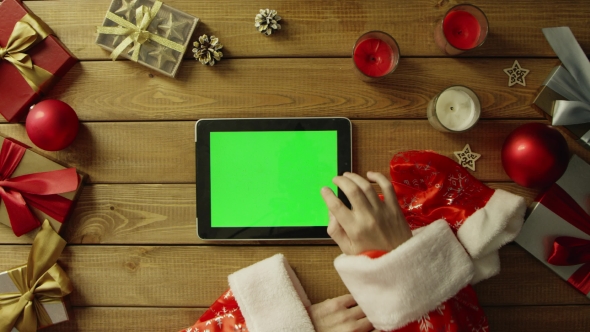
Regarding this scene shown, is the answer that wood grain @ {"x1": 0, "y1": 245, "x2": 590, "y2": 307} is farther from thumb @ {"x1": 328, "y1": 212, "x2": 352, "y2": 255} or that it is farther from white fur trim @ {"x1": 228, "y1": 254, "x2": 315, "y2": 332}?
thumb @ {"x1": 328, "y1": 212, "x2": 352, "y2": 255}

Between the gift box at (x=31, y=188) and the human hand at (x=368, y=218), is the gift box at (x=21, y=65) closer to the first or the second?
the gift box at (x=31, y=188)

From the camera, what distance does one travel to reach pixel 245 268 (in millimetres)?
902

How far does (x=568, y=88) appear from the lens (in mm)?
893

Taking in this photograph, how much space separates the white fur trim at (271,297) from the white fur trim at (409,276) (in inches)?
7.0

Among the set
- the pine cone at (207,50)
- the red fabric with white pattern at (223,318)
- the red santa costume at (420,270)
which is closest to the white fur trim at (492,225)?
the red santa costume at (420,270)

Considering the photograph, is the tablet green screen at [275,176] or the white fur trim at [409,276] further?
the tablet green screen at [275,176]

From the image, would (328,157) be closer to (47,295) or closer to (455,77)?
(455,77)

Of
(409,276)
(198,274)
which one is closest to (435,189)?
(409,276)

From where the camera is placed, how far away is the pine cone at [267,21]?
913mm

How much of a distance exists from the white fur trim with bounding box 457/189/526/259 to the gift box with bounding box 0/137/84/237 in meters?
0.85

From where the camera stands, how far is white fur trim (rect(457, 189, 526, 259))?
2.56 ft

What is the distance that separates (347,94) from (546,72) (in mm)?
457

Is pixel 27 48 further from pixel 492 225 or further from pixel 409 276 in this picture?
pixel 492 225

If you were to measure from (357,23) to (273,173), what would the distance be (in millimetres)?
395
